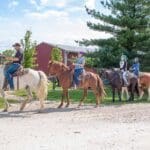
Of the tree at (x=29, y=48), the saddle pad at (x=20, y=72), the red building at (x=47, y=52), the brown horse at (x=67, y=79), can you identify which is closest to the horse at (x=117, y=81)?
the brown horse at (x=67, y=79)

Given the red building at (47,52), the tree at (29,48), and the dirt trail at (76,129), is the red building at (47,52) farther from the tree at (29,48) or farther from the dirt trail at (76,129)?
the dirt trail at (76,129)

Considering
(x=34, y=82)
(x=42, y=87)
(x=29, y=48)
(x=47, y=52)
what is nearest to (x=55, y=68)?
(x=34, y=82)

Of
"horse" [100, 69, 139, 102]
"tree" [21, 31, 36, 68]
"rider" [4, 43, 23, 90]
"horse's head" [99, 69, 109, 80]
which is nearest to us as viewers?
"rider" [4, 43, 23, 90]

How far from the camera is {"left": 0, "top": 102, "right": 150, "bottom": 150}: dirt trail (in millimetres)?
11023

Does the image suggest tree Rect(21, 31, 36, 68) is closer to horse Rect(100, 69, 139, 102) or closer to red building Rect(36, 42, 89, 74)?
red building Rect(36, 42, 89, 74)

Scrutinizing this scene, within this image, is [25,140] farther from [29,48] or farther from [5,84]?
[29,48]

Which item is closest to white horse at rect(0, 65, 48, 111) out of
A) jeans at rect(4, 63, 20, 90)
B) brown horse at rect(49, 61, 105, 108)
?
jeans at rect(4, 63, 20, 90)

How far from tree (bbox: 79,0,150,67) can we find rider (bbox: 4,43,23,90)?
693 inches

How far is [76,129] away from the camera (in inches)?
540

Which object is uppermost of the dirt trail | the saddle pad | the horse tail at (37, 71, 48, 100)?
the saddle pad

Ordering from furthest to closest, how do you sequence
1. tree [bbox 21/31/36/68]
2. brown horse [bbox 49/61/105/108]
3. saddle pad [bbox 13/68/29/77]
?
1. tree [bbox 21/31/36/68]
2. brown horse [bbox 49/61/105/108]
3. saddle pad [bbox 13/68/29/77]

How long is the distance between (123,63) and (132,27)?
1180cm

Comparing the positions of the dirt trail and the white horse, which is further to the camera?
the white horse

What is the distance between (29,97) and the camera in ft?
63.9
